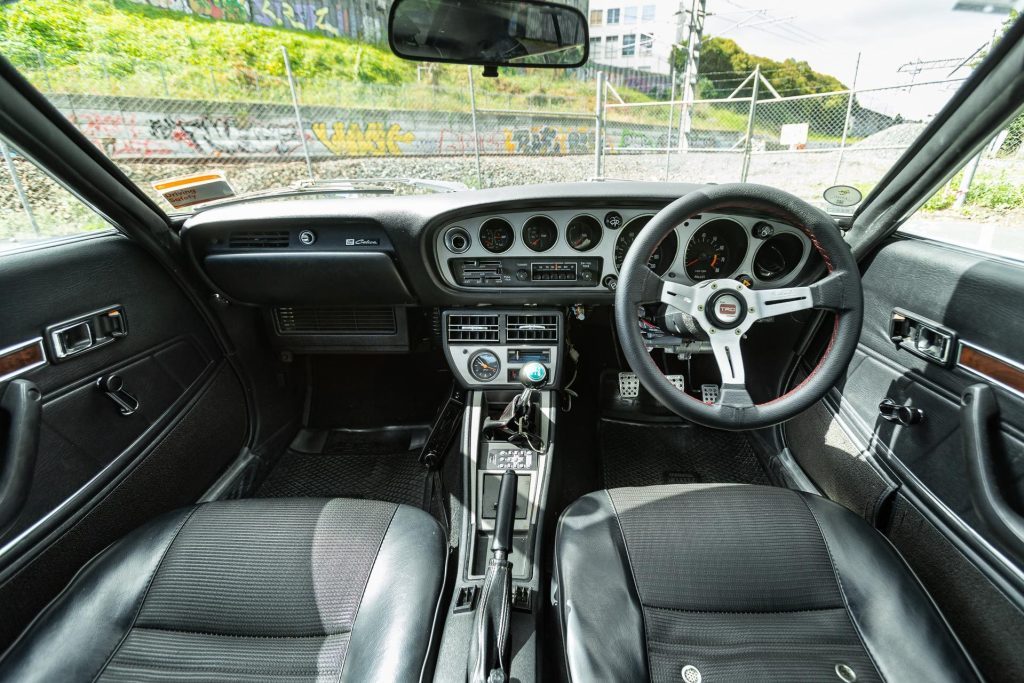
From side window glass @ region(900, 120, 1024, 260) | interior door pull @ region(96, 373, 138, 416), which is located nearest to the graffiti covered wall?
side window glass @ region(900, 120, 1024, 260)

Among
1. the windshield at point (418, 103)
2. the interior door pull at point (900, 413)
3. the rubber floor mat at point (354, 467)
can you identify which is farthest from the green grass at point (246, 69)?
the interior door pull at point (900, 413)

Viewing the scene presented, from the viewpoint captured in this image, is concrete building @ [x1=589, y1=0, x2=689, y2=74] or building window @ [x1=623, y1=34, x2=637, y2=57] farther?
building window @ [x1=623, y1=34, x2=637, y2=57]

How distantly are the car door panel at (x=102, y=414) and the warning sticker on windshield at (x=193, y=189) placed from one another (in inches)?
12.0

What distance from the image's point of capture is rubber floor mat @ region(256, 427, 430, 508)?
2.52m

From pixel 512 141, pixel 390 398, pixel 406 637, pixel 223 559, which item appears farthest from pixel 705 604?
pixel 512 141

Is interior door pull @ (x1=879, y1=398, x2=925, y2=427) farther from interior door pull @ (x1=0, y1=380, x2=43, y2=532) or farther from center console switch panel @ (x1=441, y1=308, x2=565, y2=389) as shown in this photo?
interior door pull @ (x1=0, y1=380, x2=43, y2=532)

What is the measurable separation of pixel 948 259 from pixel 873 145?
8.33 ft

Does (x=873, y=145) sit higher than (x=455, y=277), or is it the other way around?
(x=873, y=145)

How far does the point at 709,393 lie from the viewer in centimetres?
273

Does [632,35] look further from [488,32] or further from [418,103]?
[418,103]

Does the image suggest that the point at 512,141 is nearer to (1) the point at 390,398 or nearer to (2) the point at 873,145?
(2) the point at 873,145

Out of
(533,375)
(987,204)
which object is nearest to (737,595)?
(533,375)

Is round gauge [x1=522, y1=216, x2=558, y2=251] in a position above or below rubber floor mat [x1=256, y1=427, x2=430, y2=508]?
above

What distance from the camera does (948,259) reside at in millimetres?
1588
